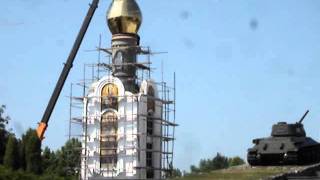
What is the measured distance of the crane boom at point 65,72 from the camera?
35562 mm

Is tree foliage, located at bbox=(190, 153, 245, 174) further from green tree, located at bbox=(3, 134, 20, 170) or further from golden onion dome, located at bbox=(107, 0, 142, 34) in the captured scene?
green tree, located at bbox=(3, 134, 20, 170)

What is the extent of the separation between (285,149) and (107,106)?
1048cm

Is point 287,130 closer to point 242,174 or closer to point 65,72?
point 242,174

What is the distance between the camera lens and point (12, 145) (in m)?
29.6

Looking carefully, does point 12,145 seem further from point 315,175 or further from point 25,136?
point 315,175

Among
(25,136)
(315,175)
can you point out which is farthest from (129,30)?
(315,175)

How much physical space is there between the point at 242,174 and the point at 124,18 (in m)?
15.3

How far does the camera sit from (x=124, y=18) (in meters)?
37.0

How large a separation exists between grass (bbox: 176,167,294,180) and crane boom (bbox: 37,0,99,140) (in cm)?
1243

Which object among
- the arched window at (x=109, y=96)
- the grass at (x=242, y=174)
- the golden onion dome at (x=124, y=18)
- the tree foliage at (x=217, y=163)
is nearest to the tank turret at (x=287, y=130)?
the grass at (x=242, y=174)

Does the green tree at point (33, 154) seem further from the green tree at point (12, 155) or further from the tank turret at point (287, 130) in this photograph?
the tank turret at point (287, 130)

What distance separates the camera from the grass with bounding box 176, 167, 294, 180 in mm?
22531

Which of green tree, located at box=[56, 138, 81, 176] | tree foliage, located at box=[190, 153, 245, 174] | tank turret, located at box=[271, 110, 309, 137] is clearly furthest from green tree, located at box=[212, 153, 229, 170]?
tank turret, located at box=[271, 110, 309, 137]

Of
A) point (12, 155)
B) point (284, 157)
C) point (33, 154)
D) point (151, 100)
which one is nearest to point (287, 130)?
point (284, 157)
